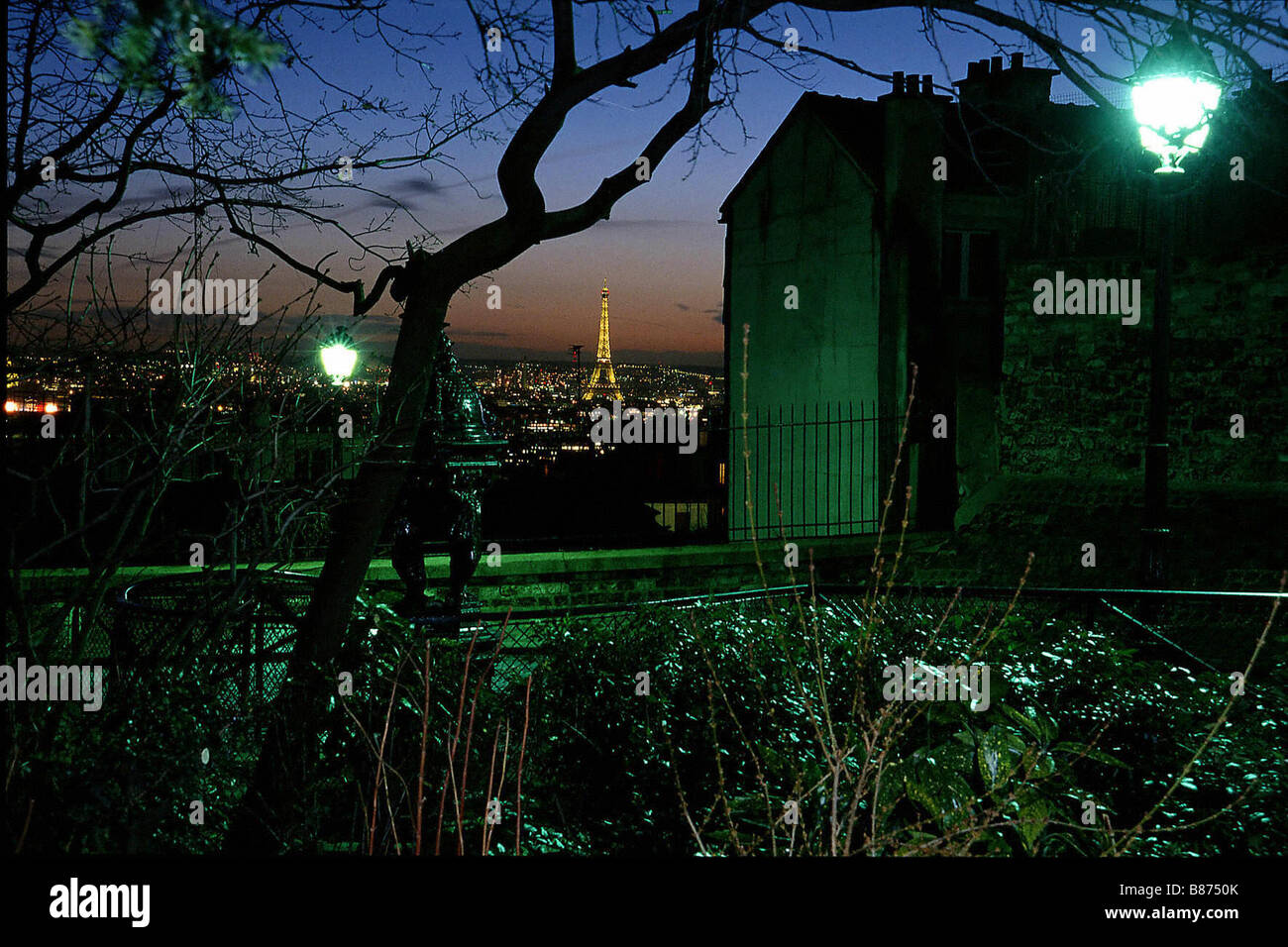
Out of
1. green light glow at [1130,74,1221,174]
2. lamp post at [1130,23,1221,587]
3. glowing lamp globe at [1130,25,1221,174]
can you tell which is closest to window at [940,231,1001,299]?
lamp post at [1130,23,1221,587]

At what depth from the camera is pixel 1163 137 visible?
5441 millimetres

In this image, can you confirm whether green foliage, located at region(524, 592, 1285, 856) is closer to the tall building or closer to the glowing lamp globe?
the glowing lamp globe

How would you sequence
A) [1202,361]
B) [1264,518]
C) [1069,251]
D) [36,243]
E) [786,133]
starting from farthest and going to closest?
[786,133] < [1069,251] < [1202,361] < [1264,518] < [36,243]

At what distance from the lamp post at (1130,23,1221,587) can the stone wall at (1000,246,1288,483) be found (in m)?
5.96

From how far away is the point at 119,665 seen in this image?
456 centimetres

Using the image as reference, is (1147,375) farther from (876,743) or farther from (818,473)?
(876,743)

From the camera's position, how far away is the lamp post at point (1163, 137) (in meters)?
5.08

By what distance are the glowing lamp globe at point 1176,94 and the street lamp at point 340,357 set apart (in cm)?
459

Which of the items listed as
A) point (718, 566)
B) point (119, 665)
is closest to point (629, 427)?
point (718, 566)

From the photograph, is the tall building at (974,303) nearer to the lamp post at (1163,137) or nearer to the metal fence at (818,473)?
the metal fence at (818,473)

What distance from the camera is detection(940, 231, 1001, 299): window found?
18391mm
